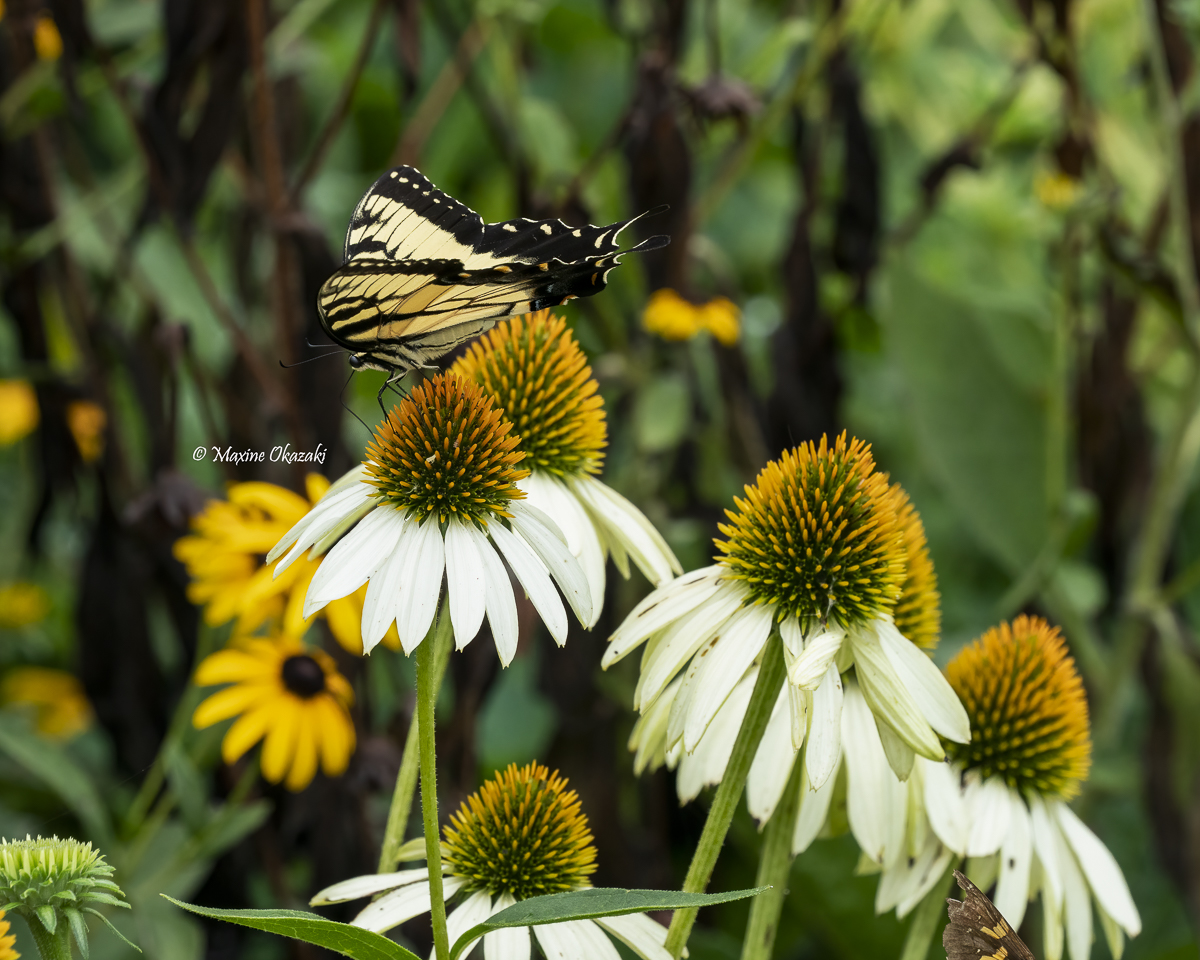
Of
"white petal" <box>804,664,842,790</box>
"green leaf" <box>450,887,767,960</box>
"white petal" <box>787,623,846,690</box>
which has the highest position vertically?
"white petal" <box>787,623,846,690</box>

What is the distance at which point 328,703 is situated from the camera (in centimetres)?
75

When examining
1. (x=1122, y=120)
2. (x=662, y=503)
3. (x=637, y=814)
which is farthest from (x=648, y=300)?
(x=1122, y=120)

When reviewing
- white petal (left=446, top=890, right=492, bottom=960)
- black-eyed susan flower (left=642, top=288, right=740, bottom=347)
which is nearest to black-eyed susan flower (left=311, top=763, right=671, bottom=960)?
white petal (left=446, top=890, right=492, bottom=960)

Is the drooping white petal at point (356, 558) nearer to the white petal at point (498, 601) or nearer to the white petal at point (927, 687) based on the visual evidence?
the white petal at point (498, 601)

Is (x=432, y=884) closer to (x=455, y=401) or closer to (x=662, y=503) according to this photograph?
(x=455, y=401)

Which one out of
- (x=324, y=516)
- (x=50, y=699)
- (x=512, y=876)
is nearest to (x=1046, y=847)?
(x=512, y=876)

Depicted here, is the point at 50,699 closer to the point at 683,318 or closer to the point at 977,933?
the point at 683,318

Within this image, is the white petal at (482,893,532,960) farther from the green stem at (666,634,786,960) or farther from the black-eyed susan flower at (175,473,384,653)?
the black-eyed susan flower at (175,473,384,653)

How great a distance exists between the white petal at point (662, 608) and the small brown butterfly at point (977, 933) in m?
0.13

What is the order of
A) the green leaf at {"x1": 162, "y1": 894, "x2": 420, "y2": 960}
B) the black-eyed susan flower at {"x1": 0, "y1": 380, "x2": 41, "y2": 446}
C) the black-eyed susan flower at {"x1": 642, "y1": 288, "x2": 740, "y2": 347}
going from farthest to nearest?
the black-eyed susan flower at {"x1": 0, "y1": 380, "x2": 41, "y2": 446}
the black-eyed susan flower at {"x1": 642, "y1": 288, "x2": 740, "y2": 347}
the green leaf at {"x1": 162, "y1": 894, "x2": 420, "y2": 960}

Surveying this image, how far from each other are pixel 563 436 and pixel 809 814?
19cm

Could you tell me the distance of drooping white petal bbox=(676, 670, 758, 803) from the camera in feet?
1.52

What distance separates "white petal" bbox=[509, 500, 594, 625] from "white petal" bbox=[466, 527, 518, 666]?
0.6 inches

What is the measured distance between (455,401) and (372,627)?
10 centimetres
